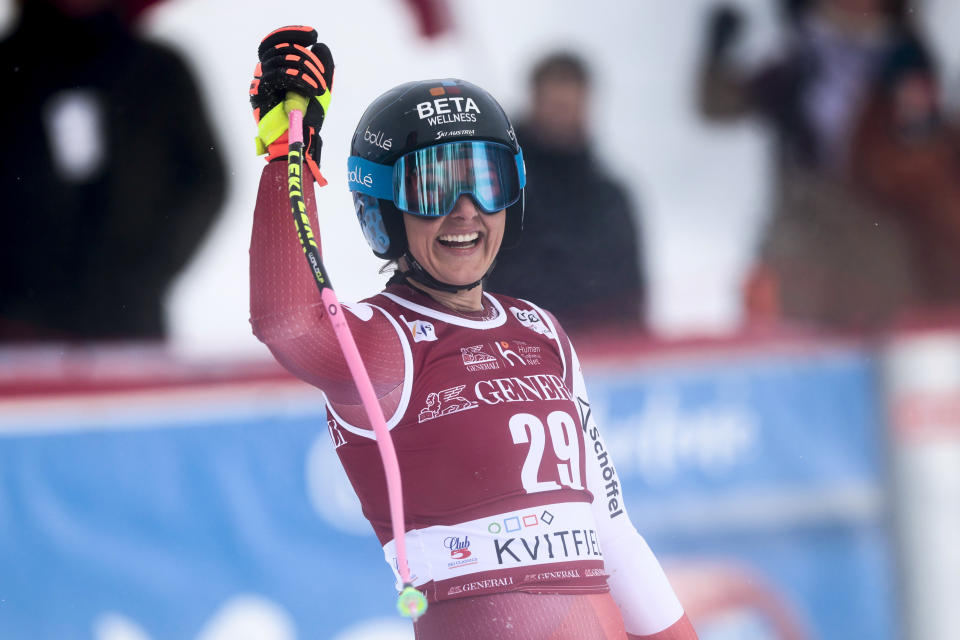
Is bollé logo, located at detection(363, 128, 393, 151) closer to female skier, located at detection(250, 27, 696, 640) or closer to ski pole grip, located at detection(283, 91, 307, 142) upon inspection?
female skier, located at detection(250, 27, 696, 640)

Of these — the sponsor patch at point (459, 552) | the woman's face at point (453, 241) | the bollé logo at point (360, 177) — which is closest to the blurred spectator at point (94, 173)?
the bollé logo at point (360, 177)

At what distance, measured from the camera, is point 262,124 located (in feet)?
7.10

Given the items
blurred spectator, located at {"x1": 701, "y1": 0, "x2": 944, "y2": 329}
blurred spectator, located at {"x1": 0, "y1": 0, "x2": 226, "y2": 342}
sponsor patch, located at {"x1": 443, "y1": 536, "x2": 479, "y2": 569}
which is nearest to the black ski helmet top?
sponsor patch, located at {"x1": 443, "y1": 536, "x2": 479, "y2": 569}

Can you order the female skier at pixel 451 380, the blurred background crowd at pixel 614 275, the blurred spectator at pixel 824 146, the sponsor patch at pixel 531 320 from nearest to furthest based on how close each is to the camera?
the female skier at pixel 451 380
the sponsor patch at pixel 531 320
the blurred background crowd at pixel 614 275
the blurred spectator at pixel 824 146

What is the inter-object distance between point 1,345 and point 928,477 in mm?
3851

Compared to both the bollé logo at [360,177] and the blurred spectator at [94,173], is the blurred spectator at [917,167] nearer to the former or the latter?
the blurred spectator at [94,173]

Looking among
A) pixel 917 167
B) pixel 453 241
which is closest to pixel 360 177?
pixel 453 241

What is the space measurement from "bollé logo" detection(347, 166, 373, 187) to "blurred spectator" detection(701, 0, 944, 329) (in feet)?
10.2

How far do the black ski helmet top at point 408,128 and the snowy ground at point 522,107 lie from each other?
Answer: 136 mm

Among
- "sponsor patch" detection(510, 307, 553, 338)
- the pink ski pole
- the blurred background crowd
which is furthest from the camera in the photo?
the blurred background crowd

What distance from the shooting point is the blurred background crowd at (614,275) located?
366cm

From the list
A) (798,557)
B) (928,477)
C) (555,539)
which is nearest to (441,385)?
(555,539)

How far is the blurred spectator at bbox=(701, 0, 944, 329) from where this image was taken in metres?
5.35

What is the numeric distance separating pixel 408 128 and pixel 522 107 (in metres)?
1.66
